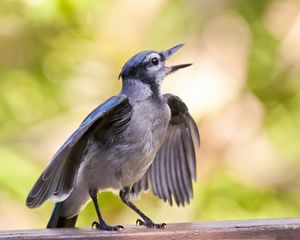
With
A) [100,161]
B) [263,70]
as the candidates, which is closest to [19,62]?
[263,70]

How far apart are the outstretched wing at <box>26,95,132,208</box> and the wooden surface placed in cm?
24

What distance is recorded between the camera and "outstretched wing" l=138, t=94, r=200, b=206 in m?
3.55

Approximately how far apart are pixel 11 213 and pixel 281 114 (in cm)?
148

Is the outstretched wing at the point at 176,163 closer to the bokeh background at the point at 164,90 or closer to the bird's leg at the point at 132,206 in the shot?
the bird's leg at the point at 132,206

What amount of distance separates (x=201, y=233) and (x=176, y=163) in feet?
3.37

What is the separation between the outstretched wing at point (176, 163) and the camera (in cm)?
355

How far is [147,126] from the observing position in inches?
123

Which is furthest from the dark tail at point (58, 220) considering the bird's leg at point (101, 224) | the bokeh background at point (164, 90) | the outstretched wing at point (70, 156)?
the bokeh background at point (164, 90)

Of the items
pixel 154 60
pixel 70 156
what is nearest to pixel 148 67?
pixel 154 60

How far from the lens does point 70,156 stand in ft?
9.87

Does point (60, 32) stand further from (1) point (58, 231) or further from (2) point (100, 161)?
(1) point (58, 231)

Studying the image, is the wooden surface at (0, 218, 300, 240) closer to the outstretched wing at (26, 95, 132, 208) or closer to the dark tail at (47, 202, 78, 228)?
the outstretched wing at (26, 95, 132, 208)

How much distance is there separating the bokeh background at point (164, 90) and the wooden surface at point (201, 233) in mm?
1730

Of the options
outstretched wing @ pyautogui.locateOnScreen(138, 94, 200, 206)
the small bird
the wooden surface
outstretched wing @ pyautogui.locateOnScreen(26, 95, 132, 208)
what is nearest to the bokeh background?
outstretched wing @ pyautogui.locateOnScreen(138, 94, 200, 206)
